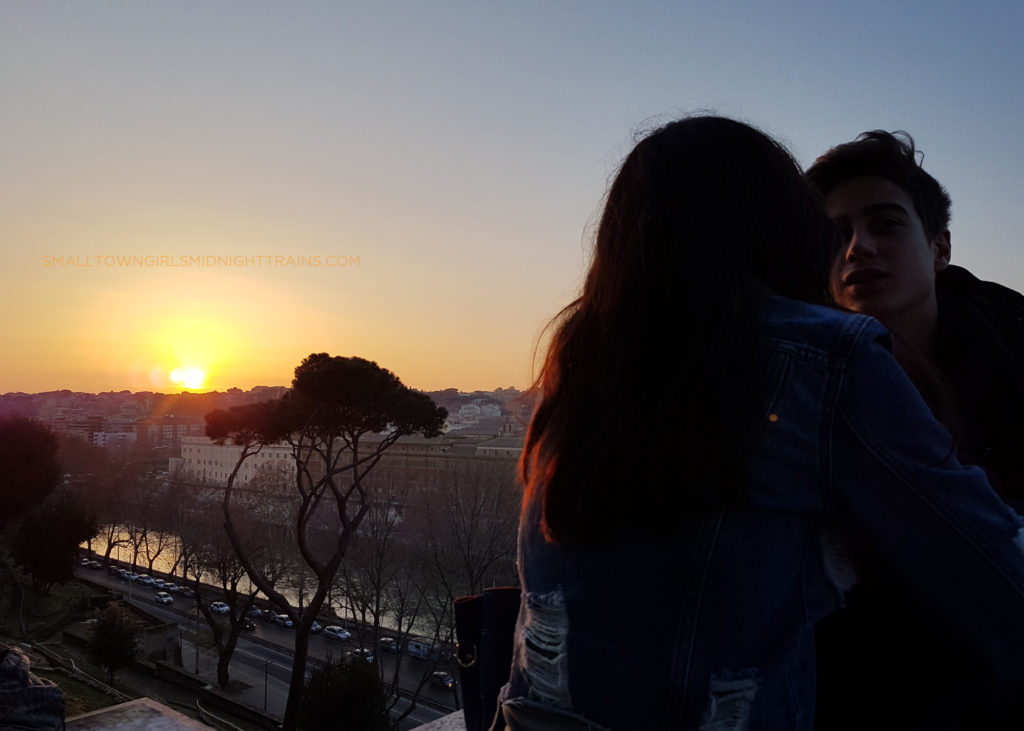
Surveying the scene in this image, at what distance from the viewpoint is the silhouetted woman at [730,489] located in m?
0.69

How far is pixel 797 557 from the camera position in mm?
735

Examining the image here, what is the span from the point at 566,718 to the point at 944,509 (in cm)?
45

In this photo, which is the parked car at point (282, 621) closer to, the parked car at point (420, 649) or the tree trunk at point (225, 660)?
the parked car at point (420, 649)

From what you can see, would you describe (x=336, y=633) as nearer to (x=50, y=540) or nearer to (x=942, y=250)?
(x=50, y=540)

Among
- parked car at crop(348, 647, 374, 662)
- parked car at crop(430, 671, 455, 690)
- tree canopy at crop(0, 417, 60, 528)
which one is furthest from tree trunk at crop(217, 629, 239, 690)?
tree canopy at crop(0, 417, 60, 528)

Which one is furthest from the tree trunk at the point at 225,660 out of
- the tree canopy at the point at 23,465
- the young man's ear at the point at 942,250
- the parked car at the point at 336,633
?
the young man's ear at the point at 942,250

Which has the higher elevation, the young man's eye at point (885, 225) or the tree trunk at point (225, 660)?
the young man's eye at point (885, 225)

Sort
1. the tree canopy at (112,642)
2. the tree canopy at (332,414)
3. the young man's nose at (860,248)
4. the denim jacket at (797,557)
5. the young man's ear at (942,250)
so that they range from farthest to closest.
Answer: the tree canopy at (112,642) < the tree canopy at (332,414) < the young man's ear at (942,250) < the young man's nose at (860,248) < the denim jacket at (797,557)

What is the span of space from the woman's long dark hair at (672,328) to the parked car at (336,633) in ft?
60.5

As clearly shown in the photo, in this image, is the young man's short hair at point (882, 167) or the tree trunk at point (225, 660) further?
the tree trunk at point (225, 660)

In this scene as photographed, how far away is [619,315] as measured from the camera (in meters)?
0.84

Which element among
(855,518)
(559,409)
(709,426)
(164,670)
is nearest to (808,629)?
(855,518)

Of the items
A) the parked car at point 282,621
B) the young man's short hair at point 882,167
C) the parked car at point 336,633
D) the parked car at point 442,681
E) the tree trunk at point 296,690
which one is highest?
the young man's short hair at point 882,167

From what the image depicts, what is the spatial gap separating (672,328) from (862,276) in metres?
0.80
